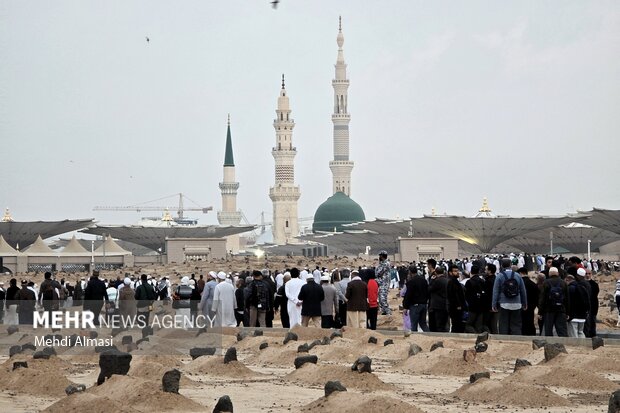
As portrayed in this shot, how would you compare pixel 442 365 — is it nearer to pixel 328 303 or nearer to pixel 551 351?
pixel 551 351

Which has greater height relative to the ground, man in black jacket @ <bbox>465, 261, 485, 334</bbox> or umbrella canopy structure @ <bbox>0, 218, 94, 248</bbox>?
umbrella canopy structure @ <bbox>0, 218, 94, 248</bbox>

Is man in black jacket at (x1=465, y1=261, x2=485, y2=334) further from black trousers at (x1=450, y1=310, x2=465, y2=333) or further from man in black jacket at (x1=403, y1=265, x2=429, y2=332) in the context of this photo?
man in black jacket at (x1=403, y1=265, x2=429, y2=332)

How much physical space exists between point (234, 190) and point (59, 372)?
146684 mm

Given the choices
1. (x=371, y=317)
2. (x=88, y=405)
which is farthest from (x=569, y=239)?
(x=88, y=405)

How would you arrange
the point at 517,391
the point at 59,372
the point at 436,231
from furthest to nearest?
1. the point at 436,231
2. the point at 59,372
3. the point at 517,391

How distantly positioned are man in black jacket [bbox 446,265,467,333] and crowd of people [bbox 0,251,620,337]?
0.04 feet

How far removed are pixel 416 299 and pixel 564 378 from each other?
5.49 metres

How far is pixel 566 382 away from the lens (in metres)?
12.2

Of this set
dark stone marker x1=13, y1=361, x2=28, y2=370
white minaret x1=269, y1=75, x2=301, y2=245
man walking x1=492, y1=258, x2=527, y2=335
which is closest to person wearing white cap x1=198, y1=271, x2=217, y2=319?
man walking x1=492, y1=258, x2=527, y2=335

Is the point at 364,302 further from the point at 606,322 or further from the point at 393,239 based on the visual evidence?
the point at 393,239

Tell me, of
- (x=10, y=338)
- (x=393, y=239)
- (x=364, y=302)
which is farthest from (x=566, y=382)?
(x=393, y=239)

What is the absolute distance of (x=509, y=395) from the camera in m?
11.0

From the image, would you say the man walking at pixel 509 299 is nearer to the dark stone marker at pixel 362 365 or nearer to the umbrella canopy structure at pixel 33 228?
the dark stone marker at pixel 362 365

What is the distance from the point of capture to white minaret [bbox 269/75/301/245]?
143750 millimetres
